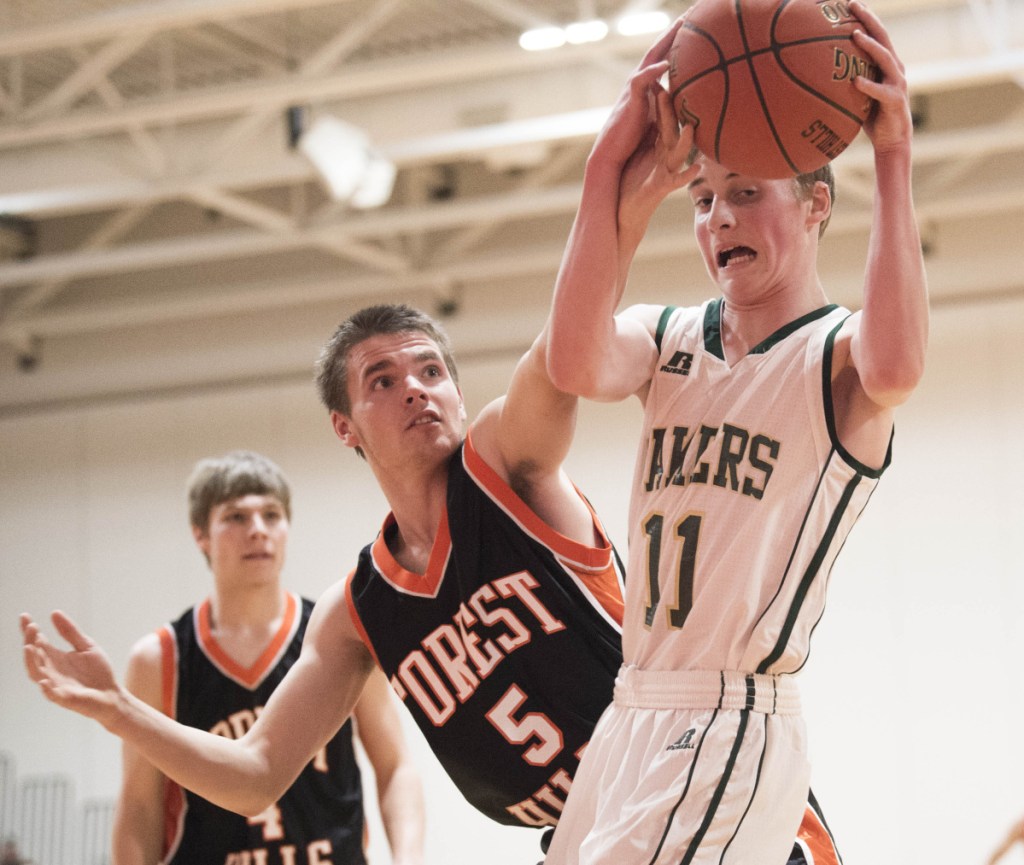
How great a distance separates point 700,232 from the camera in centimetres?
247

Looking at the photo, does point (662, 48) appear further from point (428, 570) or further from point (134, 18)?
point (134, 18)

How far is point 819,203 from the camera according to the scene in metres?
2.50

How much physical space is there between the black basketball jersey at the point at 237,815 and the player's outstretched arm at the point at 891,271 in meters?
2.77

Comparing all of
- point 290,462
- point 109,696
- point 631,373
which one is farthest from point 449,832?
point 631,373

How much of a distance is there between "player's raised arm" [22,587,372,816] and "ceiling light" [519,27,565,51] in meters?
5.36

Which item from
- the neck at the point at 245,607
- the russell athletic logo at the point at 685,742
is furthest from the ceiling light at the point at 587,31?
the russell athletic logo at the point at 685,742

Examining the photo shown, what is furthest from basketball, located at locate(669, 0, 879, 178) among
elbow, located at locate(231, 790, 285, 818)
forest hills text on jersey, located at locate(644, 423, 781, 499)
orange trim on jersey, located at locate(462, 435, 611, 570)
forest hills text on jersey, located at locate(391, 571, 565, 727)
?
elbow, located at locate(231, 790, 285, 818)

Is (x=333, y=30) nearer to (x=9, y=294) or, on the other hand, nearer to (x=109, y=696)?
(x=9, y=294)

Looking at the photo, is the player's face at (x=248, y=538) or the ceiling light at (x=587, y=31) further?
the ceiling light at (x=587, y=31)

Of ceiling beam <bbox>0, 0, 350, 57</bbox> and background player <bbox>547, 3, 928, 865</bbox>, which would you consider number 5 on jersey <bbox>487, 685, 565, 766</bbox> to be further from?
ceiling beam <bbox>0, 0, 350, 57</bbox>

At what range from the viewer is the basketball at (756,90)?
229cm

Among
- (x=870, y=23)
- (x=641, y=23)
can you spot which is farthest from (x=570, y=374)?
(x=641, y=23)

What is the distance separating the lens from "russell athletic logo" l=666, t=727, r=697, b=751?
2.30 m

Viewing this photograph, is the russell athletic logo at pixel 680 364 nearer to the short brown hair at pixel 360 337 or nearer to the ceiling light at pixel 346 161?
the short brown hair at pixel 360 337
